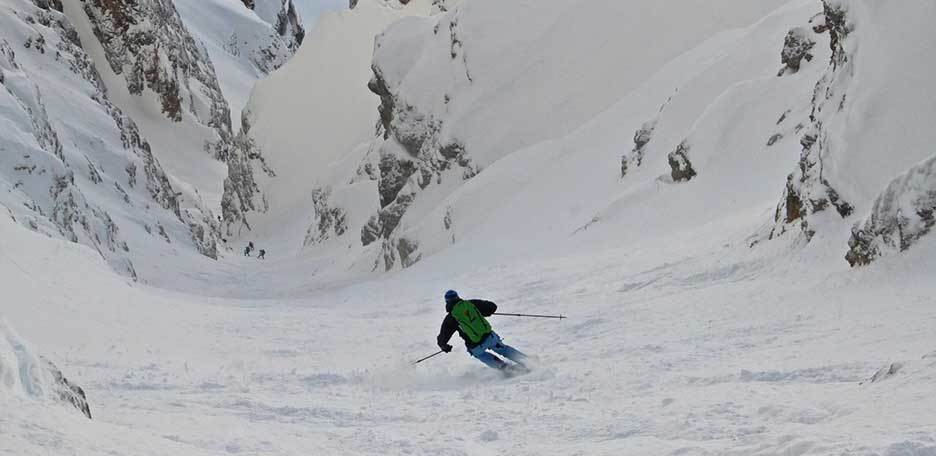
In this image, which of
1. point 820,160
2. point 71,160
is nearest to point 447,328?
point 820,160

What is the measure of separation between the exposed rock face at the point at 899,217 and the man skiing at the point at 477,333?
5442 millimetres

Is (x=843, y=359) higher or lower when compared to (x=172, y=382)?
lower

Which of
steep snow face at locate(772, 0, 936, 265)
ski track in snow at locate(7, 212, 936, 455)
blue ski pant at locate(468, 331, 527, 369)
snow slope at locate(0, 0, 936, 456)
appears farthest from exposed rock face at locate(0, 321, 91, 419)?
steep snow face at locate(772, 0, 936, 265)

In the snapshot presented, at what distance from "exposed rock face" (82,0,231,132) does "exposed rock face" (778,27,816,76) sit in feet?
→ 277

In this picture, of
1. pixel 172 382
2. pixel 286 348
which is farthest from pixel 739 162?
pixel 172 382

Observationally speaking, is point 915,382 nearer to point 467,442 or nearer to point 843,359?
point 843,359

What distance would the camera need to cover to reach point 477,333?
13.4 meters

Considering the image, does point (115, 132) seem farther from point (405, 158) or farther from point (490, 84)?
point (490, 84)

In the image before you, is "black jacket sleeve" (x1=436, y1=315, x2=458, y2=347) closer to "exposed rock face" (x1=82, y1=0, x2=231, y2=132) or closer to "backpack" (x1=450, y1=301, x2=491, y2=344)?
"backpack" (x1=450, y1=301, x2=491, y2=344)

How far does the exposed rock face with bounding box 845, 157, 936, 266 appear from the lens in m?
14.0

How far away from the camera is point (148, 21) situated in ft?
348

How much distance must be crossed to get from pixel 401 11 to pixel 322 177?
17930mm

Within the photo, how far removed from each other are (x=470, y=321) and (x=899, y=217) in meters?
6.09

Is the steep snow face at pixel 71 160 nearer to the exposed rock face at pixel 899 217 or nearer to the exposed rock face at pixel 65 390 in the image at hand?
the exposed rock face at pixel 65 390
